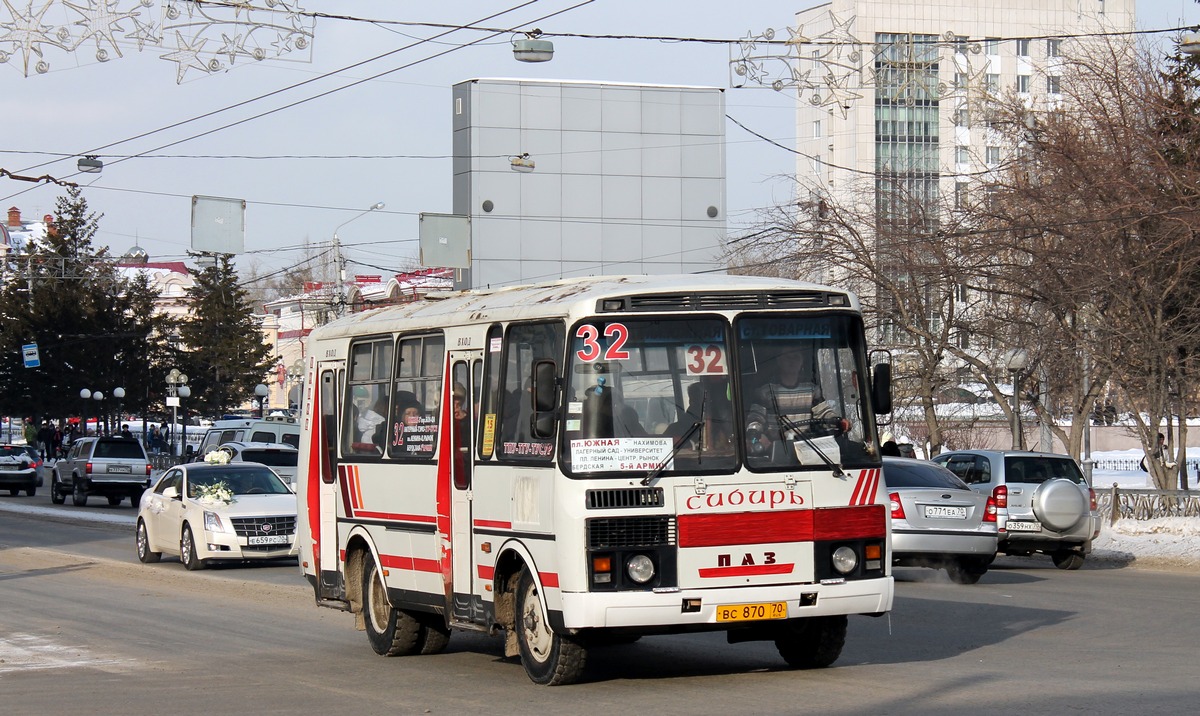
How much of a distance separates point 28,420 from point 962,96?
7220cm

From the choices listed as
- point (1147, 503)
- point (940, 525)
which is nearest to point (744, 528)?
point (940, 525)

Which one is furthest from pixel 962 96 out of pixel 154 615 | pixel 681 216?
pixel 681 216

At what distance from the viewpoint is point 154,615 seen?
16.1 meters

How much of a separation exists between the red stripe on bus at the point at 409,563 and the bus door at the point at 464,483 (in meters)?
0.34

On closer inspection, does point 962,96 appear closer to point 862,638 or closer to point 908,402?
point 908,402

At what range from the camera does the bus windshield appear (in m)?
10.0

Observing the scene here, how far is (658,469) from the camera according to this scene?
999 cm

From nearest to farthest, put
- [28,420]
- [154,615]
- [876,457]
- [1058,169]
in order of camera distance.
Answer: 1. [876,457]
2. [154,615]
3. [1058,169]
4. [28,420]

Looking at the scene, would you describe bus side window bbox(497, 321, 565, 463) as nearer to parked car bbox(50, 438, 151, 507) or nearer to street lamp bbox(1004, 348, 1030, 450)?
street lamp bbox(1004, 348, 1030, 450)

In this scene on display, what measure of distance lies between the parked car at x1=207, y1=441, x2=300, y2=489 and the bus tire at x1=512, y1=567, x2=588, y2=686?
2173 centimetres

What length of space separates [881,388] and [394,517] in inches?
163

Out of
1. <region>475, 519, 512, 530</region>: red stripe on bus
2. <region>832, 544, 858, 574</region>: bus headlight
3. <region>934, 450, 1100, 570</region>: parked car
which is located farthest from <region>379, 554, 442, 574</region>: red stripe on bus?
<region>934, 450, 1100, 570</region>: parked car

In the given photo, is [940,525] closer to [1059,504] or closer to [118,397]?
[1059,504]

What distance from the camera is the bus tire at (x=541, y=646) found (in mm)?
10266
